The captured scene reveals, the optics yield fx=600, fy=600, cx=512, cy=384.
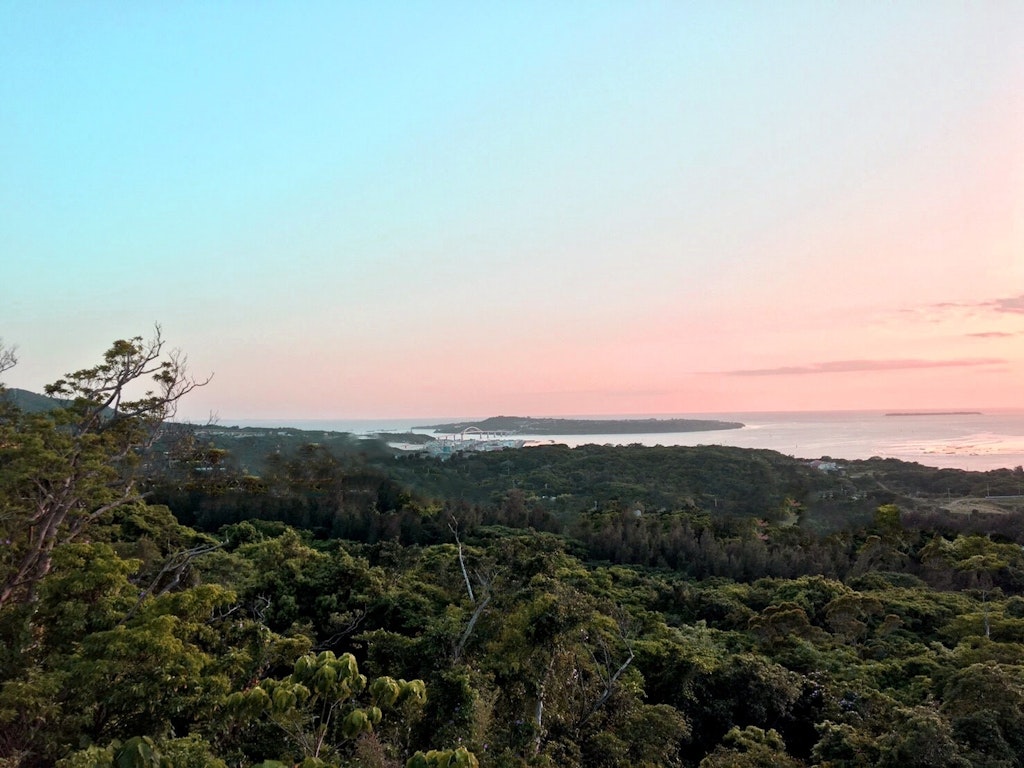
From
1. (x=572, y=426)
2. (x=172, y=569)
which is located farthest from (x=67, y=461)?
(x=572, y=426)

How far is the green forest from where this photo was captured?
5.66 m

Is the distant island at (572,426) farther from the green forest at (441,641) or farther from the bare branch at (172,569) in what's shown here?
the bare branch at (172,569)

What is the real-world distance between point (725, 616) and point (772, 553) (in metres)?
6.96

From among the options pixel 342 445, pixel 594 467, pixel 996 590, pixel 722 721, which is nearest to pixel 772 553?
pixel 996 590

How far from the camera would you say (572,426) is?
12775 centimetres

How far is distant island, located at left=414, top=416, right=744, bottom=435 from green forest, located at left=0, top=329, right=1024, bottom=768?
91830 mm

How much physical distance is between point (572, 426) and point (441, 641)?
394ft

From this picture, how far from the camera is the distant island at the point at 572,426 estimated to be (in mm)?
115875

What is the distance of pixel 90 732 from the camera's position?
5.85 metres

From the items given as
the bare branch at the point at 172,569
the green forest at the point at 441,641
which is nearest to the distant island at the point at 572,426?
the green forest at the point at 441,641

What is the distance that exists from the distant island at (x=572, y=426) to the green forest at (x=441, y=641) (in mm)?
91830

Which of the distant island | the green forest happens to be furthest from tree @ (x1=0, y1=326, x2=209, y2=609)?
the distant island

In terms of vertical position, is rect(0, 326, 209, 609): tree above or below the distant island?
above

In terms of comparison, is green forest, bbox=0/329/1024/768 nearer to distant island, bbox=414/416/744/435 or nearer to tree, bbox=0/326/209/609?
tree, bbox=0/326/209/609
